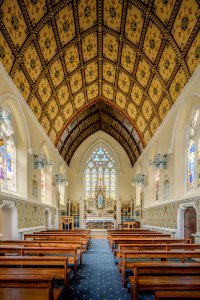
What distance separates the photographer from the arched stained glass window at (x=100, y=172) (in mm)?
25062

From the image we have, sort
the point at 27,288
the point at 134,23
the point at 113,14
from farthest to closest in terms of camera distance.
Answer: the point at 113,14 < the point at 134,23 < the point at 27,288

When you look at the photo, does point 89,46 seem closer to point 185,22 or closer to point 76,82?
point 76,82

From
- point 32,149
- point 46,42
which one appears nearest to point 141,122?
point 32,149

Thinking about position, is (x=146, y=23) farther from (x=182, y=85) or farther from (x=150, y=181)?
(x=150, y=181)

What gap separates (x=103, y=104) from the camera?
781 inches

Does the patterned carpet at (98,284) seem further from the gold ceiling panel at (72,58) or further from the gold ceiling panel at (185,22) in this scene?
the gold ceiling panel at (72,58)

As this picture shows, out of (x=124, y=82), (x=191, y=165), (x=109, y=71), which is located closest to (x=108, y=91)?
(x=109, y=71)

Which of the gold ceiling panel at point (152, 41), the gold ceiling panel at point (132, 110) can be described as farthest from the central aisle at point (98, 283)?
the gold ceiling panel at point (132, 110)

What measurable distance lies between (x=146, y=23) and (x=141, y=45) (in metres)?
1.34

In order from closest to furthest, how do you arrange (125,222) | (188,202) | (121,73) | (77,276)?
(77,276) < (188,202) < (121,73) < (125,222)

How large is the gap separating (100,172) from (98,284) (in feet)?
62.3

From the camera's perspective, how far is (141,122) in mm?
17109

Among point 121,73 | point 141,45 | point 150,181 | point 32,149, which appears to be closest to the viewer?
point 141,45

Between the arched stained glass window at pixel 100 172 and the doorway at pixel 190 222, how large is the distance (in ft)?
46.3
